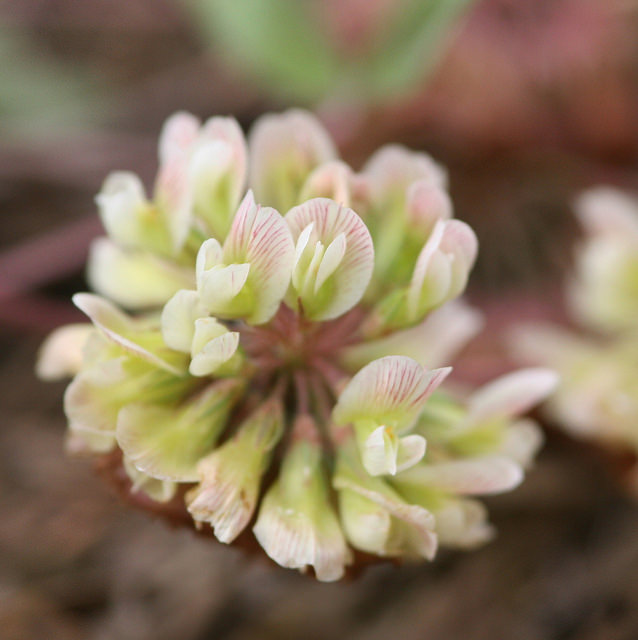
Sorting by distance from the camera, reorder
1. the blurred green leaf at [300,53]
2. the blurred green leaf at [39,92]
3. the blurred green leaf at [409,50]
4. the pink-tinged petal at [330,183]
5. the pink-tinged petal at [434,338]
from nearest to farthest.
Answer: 1. the pink-tinged petal at [330,183]
2. the pink-tinged petal at [434,338]
3. the blurred green leaf at [409,50]
4. the blurred green leaf at [300,53]
5. the blurred green leaf at [39,92]

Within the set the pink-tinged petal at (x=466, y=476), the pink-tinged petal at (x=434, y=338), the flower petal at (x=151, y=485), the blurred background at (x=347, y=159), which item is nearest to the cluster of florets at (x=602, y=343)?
the blurred background at (x=347, y=159)

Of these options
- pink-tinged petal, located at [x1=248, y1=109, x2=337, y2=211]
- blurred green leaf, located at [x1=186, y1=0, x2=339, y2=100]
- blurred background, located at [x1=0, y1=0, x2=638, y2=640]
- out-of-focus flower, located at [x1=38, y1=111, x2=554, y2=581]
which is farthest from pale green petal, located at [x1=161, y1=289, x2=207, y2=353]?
blurred green leaf, located at [x1=186, y1=0, x2=339, y2=100]

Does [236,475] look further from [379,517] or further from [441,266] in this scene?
[441,266]

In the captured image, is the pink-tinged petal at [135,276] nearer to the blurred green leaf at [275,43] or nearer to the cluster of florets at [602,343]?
the cluster of florets at [602,343]

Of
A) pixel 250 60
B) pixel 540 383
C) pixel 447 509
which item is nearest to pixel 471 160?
pixel 250 60

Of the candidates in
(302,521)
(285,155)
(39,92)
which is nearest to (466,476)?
(302,521)
